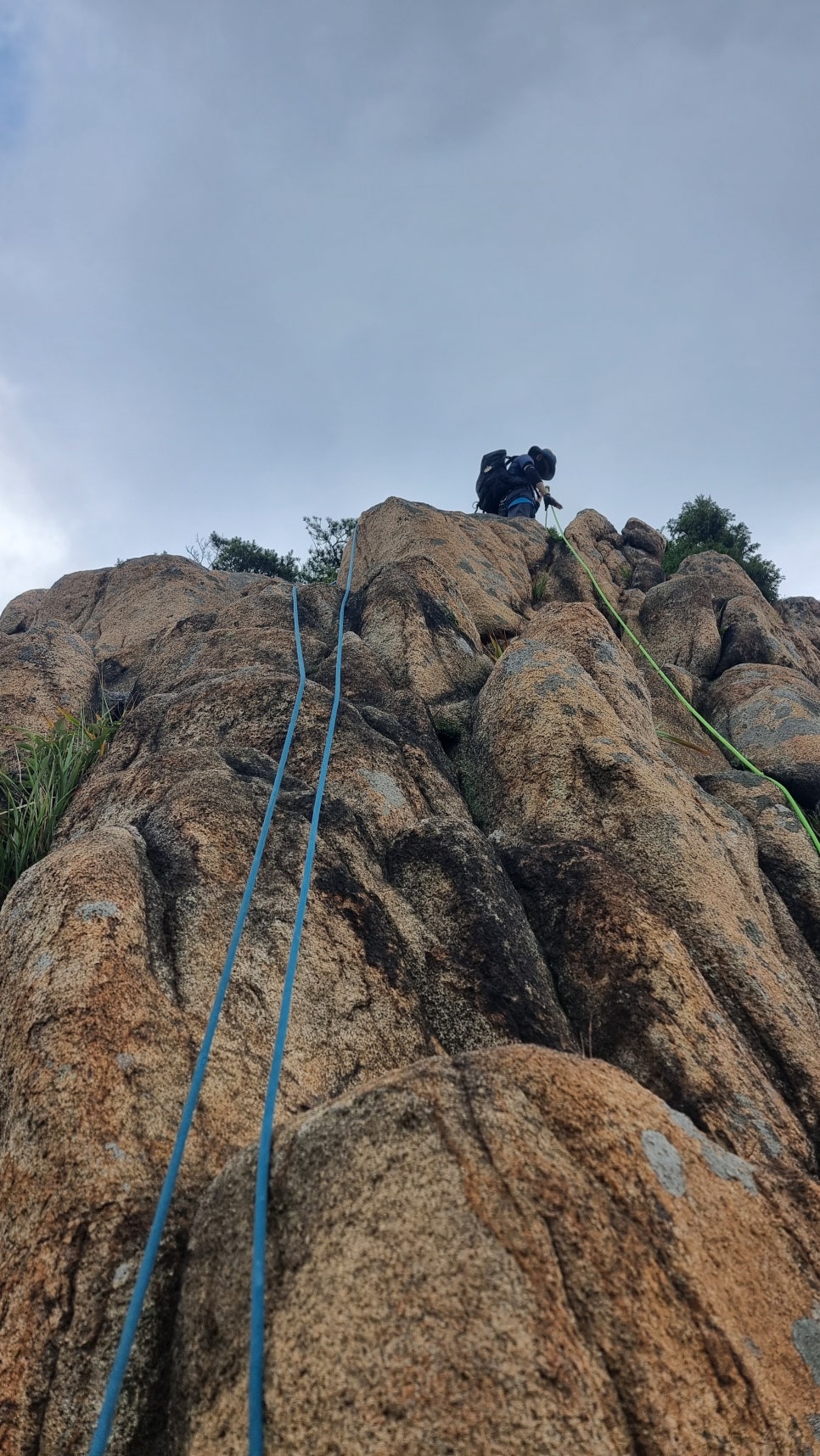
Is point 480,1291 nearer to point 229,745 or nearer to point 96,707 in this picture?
point 229,745

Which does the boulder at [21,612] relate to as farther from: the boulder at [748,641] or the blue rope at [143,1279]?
the blue rope at [143,1279]

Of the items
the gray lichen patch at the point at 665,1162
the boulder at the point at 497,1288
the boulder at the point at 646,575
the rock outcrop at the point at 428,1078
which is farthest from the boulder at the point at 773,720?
the boulder at the point at 646,575

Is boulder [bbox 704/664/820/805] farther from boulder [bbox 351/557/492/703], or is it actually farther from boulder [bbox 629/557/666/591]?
boulder [bbox 629/557/666/591]

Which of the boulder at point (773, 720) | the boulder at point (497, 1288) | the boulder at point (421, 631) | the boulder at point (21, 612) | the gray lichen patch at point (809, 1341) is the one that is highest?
the boulder at point (21, 612)

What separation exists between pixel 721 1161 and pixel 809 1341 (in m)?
0.58

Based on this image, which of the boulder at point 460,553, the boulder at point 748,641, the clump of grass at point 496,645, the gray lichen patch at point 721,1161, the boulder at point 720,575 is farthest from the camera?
the boulder at point 720,575

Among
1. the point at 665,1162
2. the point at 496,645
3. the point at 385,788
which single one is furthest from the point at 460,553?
the point at 665,1162

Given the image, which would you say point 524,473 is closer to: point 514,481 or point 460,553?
point 514,481

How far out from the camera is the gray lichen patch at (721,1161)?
313cm

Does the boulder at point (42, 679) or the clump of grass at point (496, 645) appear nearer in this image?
the boulder at point (42, 679)

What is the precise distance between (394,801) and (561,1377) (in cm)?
409

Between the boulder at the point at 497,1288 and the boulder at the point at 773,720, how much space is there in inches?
262

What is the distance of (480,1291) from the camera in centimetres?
221

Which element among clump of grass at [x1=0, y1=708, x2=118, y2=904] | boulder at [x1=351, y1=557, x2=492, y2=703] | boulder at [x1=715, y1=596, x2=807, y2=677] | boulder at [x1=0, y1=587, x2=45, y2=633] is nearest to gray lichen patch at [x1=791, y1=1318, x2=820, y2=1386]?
clump of grass at [x1=0, y1=708, x2=118, y2=904]
